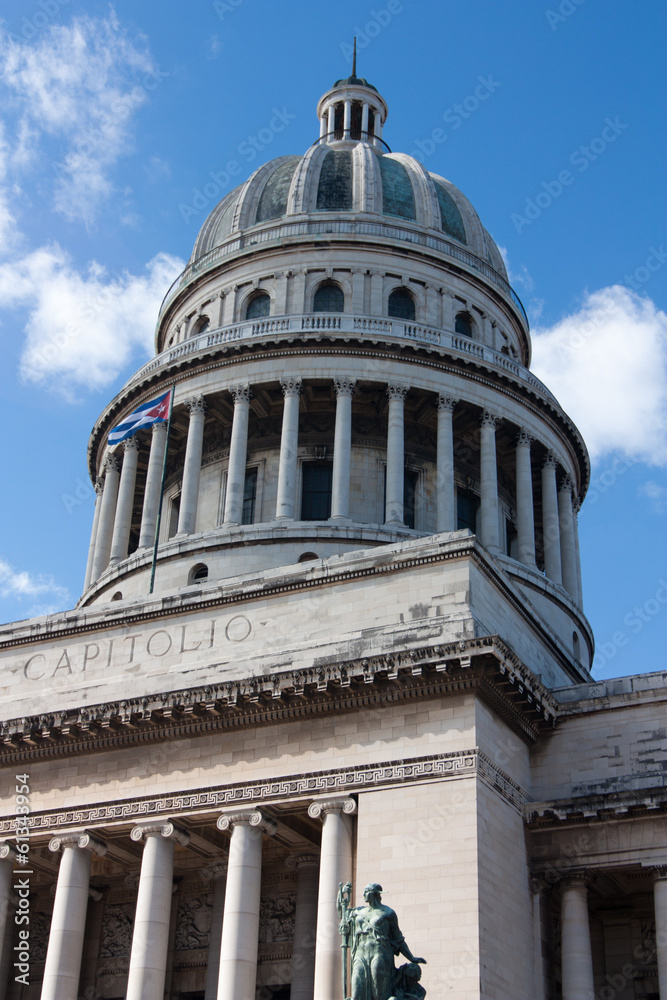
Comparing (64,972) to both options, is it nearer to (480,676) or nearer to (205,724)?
(205,724)

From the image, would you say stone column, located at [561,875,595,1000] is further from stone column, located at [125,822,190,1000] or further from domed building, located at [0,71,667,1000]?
stone column, located at [125,822,190,1000]

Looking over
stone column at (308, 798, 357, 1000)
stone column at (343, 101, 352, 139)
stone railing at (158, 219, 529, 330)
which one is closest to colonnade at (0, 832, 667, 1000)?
stone column at (308, 798, 357, 1000)

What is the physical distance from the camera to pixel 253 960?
2584 centimetres

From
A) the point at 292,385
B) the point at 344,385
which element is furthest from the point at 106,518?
the point at 344,385

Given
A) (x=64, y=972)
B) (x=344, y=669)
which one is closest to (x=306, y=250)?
(x=344, y=669)

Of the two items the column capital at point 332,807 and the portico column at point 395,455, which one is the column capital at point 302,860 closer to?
the column capital at point 332,807

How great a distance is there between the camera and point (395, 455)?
45250mm

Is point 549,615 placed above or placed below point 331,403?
below

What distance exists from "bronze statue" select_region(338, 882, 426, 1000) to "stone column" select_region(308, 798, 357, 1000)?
446 cm

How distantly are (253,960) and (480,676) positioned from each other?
767 cm

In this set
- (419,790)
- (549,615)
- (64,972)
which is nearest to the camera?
(419,790)

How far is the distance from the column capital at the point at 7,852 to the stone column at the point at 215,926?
15.2ft

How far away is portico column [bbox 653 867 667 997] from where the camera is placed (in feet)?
81.6

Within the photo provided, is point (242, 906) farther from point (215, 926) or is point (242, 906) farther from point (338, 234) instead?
point (338, 234)
